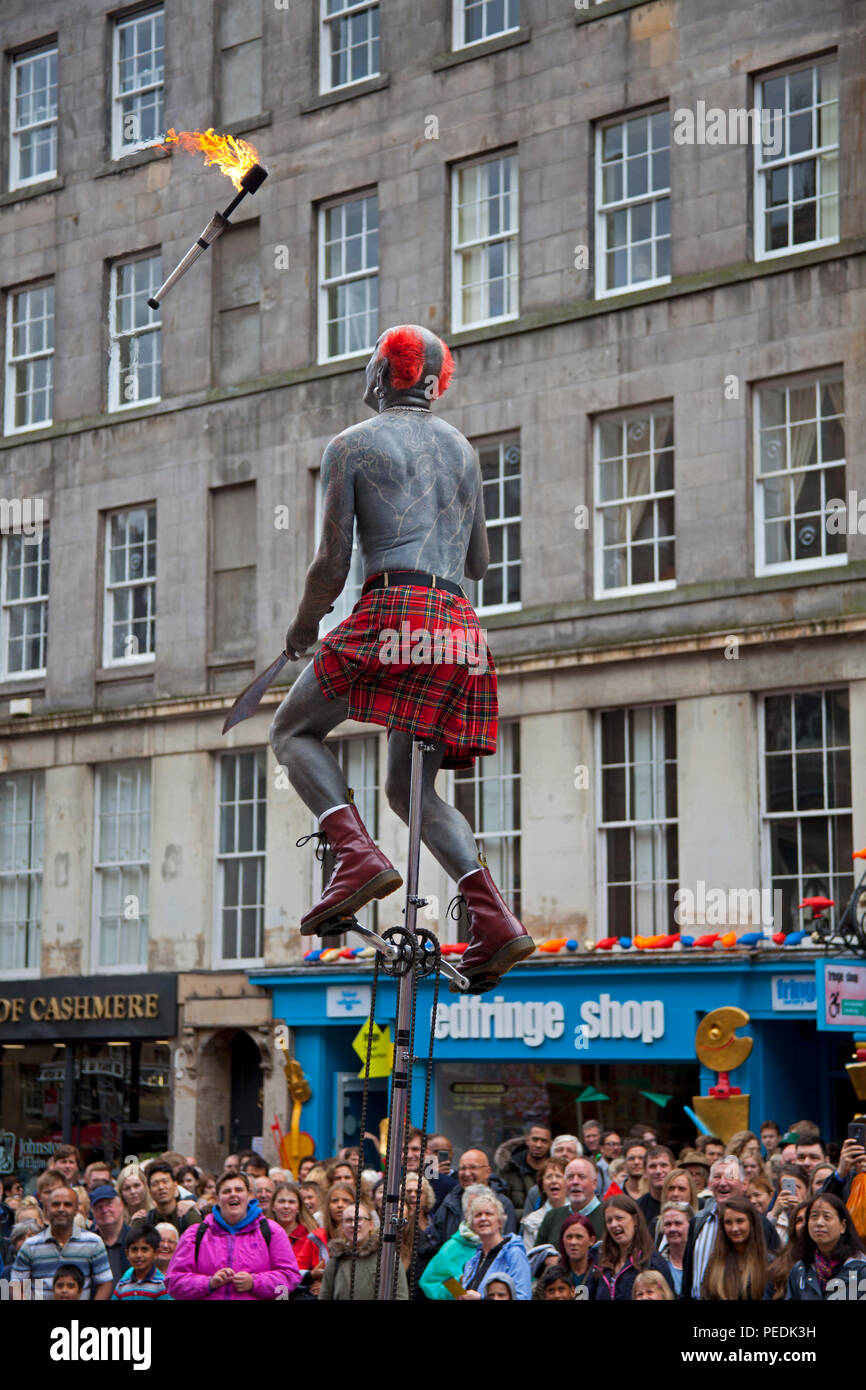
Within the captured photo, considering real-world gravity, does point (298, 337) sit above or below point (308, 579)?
above

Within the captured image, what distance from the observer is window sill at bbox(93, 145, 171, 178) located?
31.4 metres

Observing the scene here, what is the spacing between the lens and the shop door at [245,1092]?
29359mm

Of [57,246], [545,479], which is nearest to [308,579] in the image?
[545,479]

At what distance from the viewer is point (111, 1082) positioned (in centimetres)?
3053

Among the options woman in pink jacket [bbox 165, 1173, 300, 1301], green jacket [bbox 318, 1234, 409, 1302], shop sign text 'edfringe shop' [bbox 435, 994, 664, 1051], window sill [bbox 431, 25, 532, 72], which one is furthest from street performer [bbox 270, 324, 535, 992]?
window sill [bbox 431, 25, 532, 72]

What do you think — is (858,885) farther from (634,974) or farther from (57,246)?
(57,246)

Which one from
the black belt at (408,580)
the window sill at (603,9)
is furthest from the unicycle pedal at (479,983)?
the window sill at (603,9)

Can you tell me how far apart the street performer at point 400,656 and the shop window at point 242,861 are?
22963 mm

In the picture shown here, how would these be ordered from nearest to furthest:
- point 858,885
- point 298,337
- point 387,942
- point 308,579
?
point 387,942, point 308,579, point 858,885, point 298,337

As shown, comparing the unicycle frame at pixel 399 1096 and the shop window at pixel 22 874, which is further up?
the shop window at pixel 22 874

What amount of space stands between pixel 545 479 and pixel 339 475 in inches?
814

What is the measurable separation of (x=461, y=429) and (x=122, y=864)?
8.59 meters

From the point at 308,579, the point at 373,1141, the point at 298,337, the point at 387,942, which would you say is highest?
the point at 298,337

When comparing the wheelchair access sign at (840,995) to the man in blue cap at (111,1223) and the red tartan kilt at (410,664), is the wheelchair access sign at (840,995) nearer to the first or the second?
the man in blue cap at (111,1223)
